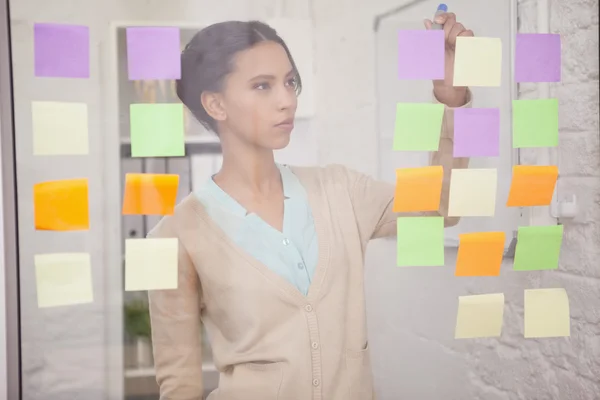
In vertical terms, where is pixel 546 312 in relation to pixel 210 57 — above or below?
below

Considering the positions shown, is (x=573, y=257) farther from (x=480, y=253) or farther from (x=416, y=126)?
(x=416, y=126)

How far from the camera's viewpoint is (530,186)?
1.17 m

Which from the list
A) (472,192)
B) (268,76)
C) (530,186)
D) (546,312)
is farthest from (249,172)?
(546,312)

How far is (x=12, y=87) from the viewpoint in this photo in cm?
103

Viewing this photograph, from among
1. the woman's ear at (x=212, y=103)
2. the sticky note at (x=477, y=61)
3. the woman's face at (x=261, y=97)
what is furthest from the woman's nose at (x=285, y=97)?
the sticky note at (x=477, y=61)

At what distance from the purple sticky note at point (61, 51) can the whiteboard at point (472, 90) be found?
0.52 meters

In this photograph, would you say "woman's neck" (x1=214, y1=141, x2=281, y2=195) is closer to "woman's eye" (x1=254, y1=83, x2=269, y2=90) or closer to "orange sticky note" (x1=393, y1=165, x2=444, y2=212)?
"woman's eye" (x1=254, y1=83, x2=269, y2=90)

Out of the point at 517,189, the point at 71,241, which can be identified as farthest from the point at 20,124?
the point at 517,189

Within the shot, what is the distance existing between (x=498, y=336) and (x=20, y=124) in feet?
3.18

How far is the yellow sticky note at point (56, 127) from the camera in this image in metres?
1.02

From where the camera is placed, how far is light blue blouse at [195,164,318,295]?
1048 mm

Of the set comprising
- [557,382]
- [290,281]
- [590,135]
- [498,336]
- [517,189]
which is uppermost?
[590,135]

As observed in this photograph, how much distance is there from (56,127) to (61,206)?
5.3 inches

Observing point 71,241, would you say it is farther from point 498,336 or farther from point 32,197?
point 498,336
